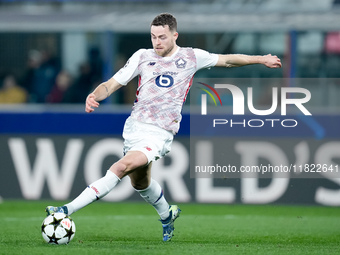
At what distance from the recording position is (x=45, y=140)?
12938 mm

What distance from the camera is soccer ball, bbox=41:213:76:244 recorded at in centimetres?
740

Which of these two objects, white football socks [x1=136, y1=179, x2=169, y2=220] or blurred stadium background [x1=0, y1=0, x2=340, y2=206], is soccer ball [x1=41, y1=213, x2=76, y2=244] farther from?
blurred stadium background [x1=0, y1=0, x2=340, y2=206]

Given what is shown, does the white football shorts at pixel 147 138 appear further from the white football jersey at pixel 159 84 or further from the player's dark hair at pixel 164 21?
the player's dark hair at pixel 164 21

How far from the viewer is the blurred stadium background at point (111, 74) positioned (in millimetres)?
12750

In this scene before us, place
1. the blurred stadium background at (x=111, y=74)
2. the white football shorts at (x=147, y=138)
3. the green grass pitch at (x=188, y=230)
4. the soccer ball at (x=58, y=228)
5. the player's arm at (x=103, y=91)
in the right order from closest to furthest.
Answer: the soccer ball at (x=58, y=228)
the green grass pitch at (x=188, y=230)
the player's arm at (x=103, y=91)
the white football shorts at (x=147, y=138)
the blurred stadium background at (x=111, y=74)

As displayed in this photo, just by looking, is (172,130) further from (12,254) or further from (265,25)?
(265,25)

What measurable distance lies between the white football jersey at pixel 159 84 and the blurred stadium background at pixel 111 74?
15.1ft

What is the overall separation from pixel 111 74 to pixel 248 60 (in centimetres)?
710

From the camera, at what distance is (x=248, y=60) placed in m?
8.22

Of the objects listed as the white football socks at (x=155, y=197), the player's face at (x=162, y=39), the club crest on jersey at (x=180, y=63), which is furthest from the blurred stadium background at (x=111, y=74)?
the player's face at (x=162, y=39)

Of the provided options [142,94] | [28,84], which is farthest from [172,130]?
[28,84]

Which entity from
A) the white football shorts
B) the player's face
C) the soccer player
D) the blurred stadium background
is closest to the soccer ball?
the soccer player

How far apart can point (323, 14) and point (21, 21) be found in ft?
18.9

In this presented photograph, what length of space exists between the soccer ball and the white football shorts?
0.94m
